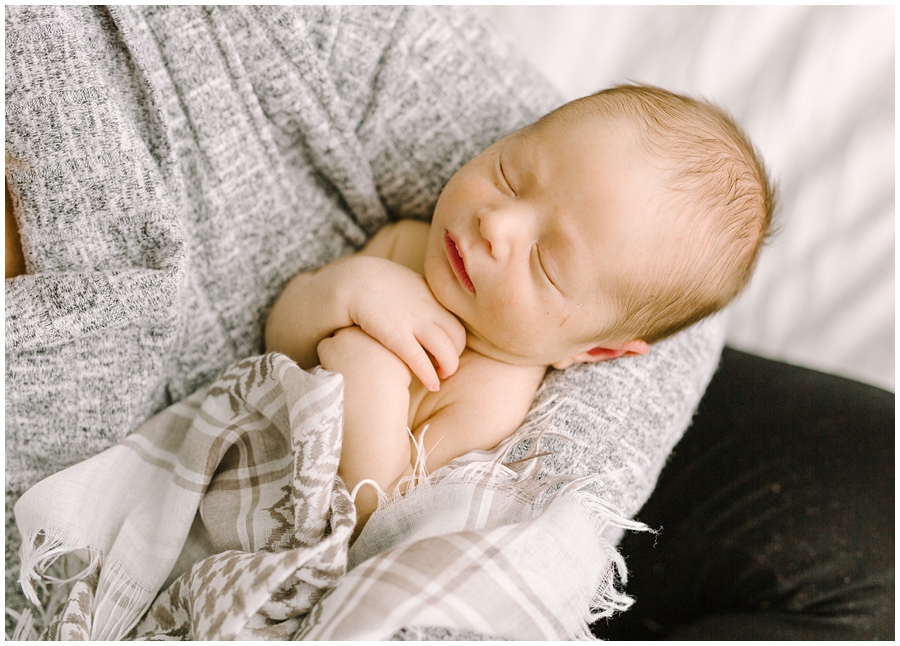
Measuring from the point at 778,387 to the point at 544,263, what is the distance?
0.57 metres

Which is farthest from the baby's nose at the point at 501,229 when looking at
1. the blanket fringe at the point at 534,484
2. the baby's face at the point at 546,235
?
the blanket fringe at the point at 534,484

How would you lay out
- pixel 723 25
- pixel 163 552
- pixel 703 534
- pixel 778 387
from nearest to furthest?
pixel 163 552 < pixel 703 534 < pixel 778 387 < pixel 723 25

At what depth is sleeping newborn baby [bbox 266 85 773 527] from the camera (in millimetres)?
758

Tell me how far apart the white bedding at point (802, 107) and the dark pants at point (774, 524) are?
304 millimetres

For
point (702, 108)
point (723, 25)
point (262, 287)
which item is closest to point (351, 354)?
point (262, 287)

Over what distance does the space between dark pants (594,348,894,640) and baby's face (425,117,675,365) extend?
1.23 feet

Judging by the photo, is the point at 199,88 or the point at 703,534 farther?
the point at 703,534

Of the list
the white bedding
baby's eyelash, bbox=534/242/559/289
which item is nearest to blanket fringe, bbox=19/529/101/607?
baby's eyelash, bbox=534/242/559/289

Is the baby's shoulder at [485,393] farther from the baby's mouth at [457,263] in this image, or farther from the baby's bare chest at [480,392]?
the baby's mouth at [457,263]

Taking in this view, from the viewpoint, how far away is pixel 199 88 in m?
0.78

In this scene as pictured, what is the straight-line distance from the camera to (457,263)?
83cm

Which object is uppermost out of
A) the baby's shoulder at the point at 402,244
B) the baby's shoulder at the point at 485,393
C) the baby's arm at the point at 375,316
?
the baby's shoulder at the point at 402,244

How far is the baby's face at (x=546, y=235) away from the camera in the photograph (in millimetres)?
756

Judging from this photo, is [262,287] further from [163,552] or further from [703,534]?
[703,534]
